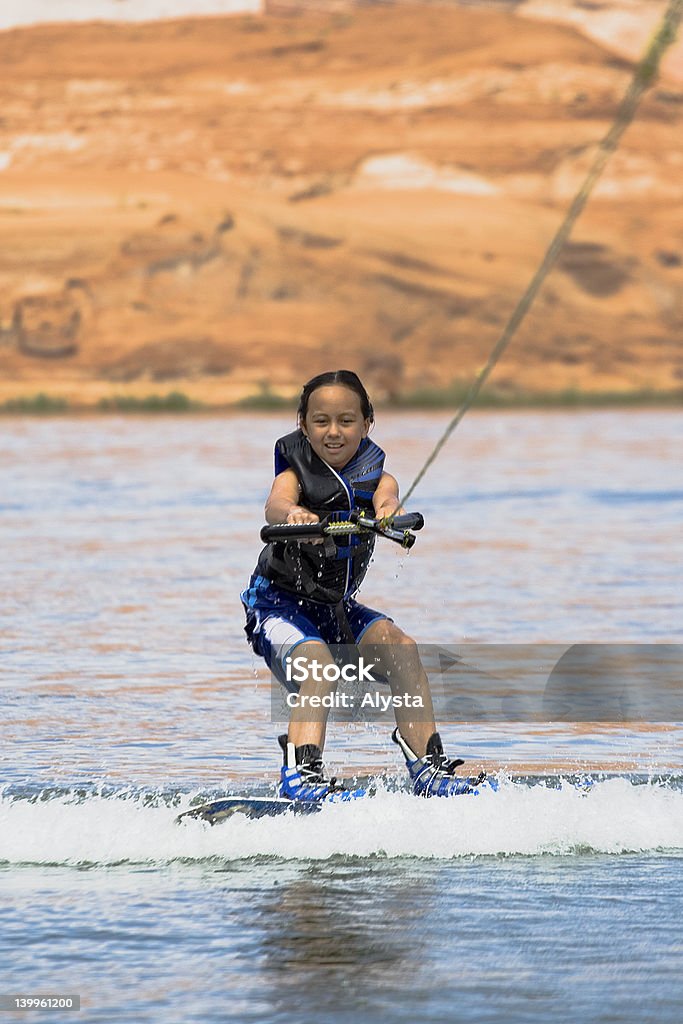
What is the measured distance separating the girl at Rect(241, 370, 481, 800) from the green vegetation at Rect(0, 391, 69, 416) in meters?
49.4

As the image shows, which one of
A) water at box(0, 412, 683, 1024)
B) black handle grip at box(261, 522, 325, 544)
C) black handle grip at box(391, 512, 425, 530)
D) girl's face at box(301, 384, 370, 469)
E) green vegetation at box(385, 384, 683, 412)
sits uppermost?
green vegetation at box(385, 384, 683, 412)

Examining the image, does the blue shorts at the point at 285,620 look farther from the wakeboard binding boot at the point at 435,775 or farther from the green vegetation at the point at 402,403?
the green vegetation at the point at 402,403

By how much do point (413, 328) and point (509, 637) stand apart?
202 ft

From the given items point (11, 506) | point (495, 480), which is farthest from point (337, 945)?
point (495, 480)

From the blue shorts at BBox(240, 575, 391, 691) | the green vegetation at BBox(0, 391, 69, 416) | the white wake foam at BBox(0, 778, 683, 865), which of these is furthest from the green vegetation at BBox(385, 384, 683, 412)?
the white wake foam at BBox(0, 778, 683, 865)

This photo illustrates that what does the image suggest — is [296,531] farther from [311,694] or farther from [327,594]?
[311,694]

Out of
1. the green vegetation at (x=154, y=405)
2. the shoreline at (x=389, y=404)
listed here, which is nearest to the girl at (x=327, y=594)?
the shoreline at (x=389, y=404)

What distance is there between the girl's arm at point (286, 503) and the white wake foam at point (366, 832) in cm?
92

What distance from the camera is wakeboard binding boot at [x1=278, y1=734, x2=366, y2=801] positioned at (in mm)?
6262

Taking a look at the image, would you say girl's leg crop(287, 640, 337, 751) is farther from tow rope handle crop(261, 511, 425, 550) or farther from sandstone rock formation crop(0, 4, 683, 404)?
sandstone rock formation crop(0, 4, 683, 404)

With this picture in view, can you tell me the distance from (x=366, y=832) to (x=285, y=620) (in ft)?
2.35

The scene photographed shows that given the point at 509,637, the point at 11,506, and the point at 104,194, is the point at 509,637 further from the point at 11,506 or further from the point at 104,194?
the point at 104,194

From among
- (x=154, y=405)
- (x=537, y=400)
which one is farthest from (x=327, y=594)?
(x=537, y=400)

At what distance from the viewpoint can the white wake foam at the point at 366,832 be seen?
6.17 meters
